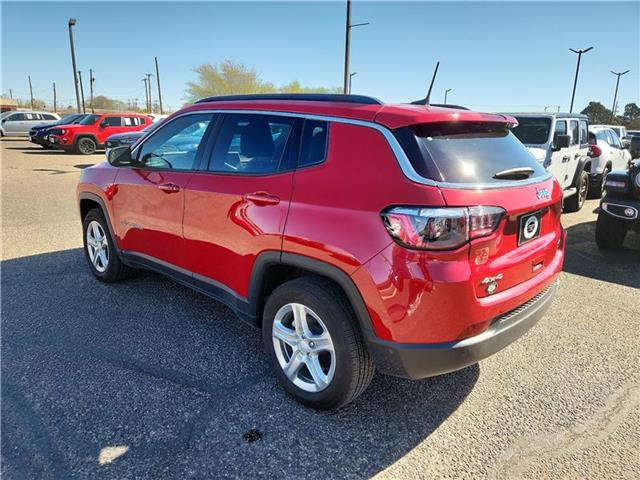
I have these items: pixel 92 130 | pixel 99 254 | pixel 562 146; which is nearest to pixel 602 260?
pixel 562 146

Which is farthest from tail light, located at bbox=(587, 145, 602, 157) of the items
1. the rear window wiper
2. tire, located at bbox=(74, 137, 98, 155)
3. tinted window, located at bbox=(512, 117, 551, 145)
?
tire, located at bbox=(74, 137, 98, 155)

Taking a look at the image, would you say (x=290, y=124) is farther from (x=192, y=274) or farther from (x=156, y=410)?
(x=156, y=410)

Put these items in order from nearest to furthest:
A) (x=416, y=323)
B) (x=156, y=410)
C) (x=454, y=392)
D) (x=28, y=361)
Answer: (x=416, y=323), (x=156, y=410), (x=454, y=392), (x=28, y=361)

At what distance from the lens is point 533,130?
8.39 m

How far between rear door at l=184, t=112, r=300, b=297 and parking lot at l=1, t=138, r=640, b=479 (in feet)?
2.27

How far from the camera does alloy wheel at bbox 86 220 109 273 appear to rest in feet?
15.1

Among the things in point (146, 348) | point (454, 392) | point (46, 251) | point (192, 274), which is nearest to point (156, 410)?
point (146, 348)

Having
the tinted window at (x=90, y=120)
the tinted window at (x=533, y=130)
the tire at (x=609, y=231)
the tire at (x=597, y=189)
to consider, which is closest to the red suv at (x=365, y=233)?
the tire at (x=609, y=231)

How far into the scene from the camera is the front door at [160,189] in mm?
3504

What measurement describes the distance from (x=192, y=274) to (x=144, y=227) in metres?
0.75

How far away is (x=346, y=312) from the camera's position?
2465 millimetres

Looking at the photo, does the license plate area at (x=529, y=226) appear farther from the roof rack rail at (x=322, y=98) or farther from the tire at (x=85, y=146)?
the tire at (x=85, y=146)

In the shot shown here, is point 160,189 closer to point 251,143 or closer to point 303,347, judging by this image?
point 251,143

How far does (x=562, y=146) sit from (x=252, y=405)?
743 centimetres
